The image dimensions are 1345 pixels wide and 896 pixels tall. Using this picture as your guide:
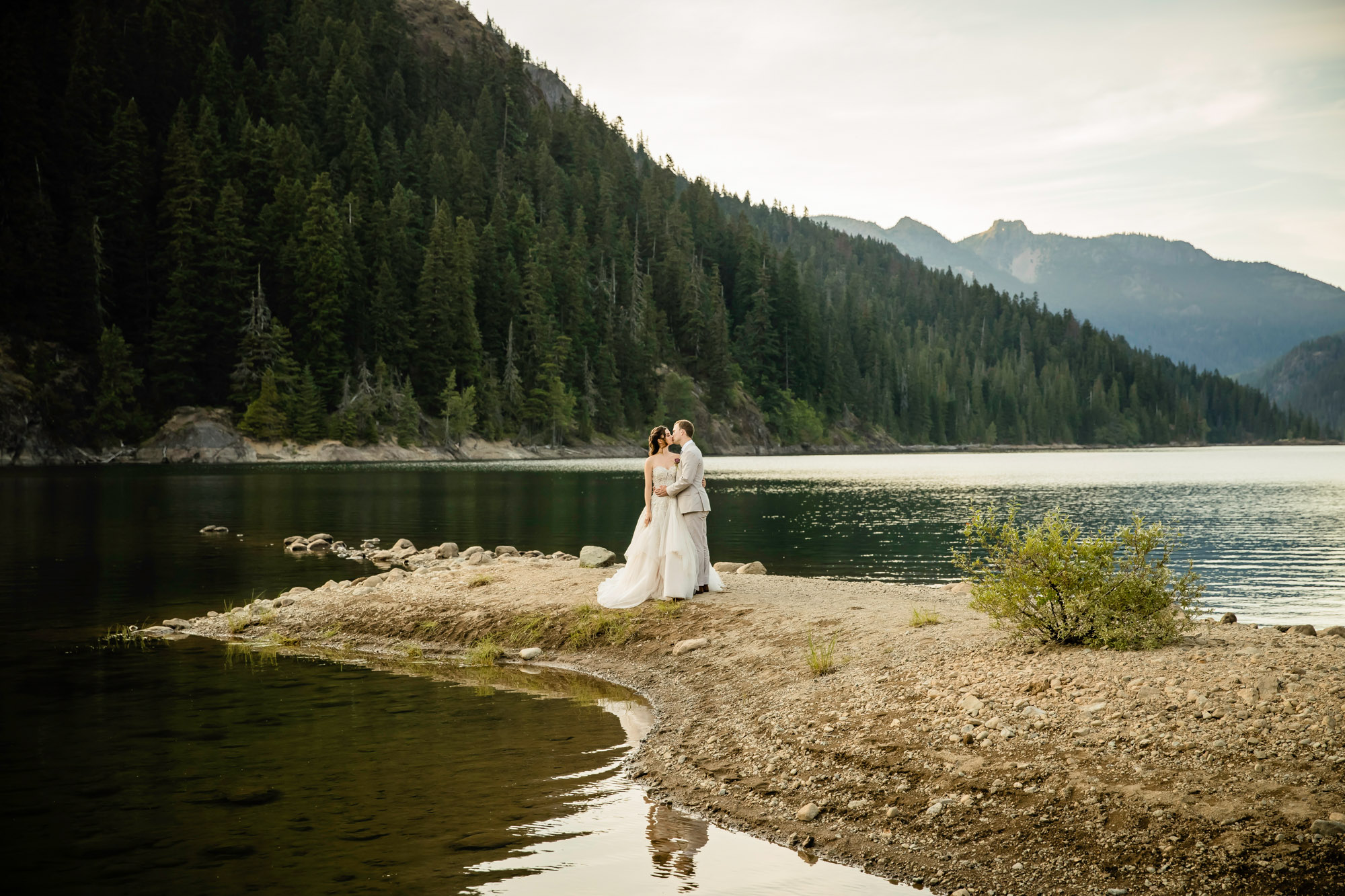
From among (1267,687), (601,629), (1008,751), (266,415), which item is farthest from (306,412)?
(1267,687)

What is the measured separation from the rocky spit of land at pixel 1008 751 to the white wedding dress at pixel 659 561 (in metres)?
1.99

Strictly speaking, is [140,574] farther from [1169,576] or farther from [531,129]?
[531,129]

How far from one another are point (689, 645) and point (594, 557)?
8.24 metres

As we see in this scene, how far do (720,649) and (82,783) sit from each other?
8156mm

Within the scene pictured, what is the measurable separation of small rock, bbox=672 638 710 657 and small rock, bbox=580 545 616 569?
775 centimetres

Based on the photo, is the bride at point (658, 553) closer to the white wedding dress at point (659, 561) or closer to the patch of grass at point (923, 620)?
the white wedding dress at point (659, 561)

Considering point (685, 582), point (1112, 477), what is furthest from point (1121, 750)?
point (1112, 477)

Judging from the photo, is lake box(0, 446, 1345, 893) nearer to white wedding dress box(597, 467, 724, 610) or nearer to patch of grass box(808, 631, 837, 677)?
patch of grass box(808, 631, 837, 677)

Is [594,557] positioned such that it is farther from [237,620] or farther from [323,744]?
[323,744]

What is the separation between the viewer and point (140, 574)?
26531 mm

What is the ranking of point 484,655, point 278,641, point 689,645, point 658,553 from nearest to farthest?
point 689,645 → point 484,655 → point 658,553 → point 278,641

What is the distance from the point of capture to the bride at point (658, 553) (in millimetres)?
16875

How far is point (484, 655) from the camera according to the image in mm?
16297

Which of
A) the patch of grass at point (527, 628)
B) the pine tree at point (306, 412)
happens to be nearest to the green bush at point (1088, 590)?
the patch of grass at point (527, 628)
